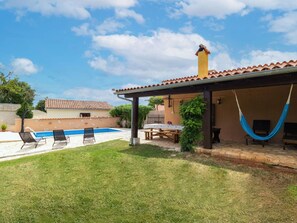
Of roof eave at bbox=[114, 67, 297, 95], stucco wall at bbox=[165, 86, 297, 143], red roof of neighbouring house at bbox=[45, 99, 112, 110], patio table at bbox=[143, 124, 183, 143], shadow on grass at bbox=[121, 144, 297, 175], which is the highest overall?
red roof of neighbouring house at bbox=[45, 99, 112, 110]

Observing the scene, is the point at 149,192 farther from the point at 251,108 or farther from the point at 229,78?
the point at 251,108

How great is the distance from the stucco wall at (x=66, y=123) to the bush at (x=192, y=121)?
61.7 feet

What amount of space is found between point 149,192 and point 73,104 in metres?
34.0

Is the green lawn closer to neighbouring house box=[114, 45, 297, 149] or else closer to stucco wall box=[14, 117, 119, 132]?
neighbouring house box=[114, 45, 297, 149]

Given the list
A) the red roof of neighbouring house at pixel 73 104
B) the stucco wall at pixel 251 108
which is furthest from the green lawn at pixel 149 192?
the red roof of neighbouring house at pixel 73 104

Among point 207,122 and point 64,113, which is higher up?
point 64,113

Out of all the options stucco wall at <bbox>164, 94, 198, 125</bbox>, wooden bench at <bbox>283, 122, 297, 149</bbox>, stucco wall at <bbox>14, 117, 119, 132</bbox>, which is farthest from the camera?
stucco wall at <bbox>14, 117, 119, 132</bbox>

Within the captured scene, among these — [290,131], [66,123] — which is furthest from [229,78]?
[66,123]

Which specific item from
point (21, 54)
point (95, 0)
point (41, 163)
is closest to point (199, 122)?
point (41, 163)

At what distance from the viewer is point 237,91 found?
36.3ft

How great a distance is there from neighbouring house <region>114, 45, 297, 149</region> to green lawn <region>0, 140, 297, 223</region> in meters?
2.20

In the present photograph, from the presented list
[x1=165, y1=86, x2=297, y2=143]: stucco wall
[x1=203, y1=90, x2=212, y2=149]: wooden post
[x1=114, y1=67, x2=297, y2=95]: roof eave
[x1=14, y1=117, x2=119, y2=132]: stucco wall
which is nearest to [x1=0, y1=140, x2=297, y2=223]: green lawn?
[x1=203, y1=90, x2=212, y2=149]: wooden post

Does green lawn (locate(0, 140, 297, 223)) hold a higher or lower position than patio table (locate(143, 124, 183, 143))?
lower

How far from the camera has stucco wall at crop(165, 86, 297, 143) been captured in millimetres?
9719
